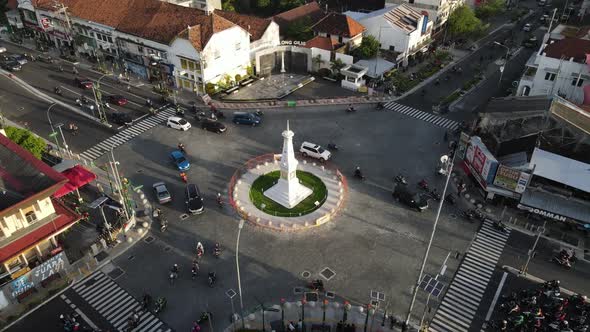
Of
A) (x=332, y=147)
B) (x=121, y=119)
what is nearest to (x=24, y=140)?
(x=121, y=119)

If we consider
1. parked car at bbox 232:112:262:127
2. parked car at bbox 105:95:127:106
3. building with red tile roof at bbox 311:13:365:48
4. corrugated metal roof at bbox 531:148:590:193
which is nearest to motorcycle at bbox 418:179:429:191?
corrugated metal roof at bbox 531:148:590:193

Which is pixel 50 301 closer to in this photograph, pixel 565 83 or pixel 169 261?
pixel 169 261

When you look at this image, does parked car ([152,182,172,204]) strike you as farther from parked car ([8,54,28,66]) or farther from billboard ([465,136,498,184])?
parked car ([8,54,28,66])

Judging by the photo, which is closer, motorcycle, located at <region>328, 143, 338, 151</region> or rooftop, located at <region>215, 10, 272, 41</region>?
motorcycle, located at <region>328, 143, 338, 151</region>

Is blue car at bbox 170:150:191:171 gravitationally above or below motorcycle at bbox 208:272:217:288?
above

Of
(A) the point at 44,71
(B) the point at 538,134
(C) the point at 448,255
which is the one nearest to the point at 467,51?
(B) the point at 538,134

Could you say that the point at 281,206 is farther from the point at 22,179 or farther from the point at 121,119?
the point at 121,119

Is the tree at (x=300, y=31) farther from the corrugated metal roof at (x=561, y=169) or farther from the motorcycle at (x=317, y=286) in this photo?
the motorcycle at (x=317, y=286)
